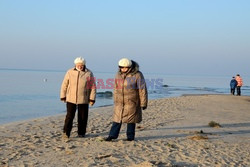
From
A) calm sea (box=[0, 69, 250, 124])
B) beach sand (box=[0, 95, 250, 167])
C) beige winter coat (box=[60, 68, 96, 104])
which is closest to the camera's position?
beach sand (box=[0, 95, 250, 167])

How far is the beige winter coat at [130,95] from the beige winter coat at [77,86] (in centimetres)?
71

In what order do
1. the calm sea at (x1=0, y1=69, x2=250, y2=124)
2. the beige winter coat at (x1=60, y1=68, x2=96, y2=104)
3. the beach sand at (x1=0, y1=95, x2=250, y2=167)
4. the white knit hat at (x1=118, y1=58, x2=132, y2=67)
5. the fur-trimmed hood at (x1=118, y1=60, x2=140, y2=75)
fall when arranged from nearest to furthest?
the beach sand at (x1=0, y1=95, x2=250, y2=167), the white knit hat at (x1=118, y1=58, x2=132, y2=67), the fur-trimmed hood at (x1=118, y1=60, x2=140, y2=75), the beige winter coat at (x1=60, y1=68, x2=96, y2=104), the calm sea at (x1=0, y1=69, x2=250, y2=124)

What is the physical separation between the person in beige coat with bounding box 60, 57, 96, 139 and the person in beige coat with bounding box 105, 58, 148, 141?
0.71 metres

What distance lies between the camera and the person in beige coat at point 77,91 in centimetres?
694

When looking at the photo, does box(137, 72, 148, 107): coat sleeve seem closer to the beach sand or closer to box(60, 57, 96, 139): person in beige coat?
the beach sand

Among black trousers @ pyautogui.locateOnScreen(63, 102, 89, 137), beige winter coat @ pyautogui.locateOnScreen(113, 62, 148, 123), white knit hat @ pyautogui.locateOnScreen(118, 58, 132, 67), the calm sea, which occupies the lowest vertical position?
the calm sea

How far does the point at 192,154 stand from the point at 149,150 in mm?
777

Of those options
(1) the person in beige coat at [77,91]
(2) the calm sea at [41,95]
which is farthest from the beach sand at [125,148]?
(2) the calm sea at [41,95]

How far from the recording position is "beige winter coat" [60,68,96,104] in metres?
6.94

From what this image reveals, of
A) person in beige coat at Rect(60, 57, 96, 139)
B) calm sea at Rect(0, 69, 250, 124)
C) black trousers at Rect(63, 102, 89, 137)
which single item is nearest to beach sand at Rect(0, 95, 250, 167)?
black trousers at Rect(63, 102, 89, 137)

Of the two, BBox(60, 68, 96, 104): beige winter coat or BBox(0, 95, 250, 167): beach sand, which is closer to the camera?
BBox(0, 95, 250, 167): beach sand

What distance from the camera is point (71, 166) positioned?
491cm

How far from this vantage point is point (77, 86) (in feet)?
22.8

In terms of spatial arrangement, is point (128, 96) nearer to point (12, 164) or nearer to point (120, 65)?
point (120, 65)
